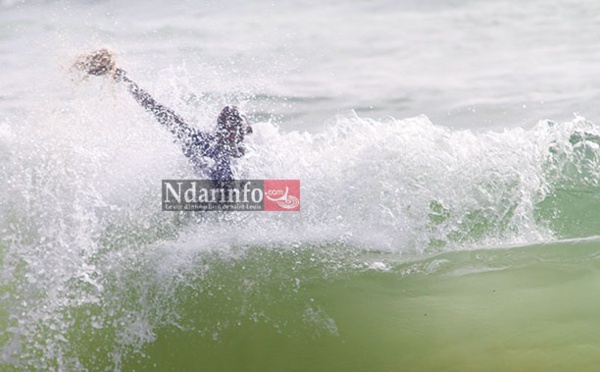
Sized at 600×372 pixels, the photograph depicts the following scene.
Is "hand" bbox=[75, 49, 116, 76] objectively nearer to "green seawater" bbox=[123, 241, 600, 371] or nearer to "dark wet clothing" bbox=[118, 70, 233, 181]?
"dark wet clothing" bbox=[118, 70, 233, 181]

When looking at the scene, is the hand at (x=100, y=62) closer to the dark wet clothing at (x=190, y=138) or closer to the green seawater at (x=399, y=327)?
the dark wet clothing at (x=190, y=138)

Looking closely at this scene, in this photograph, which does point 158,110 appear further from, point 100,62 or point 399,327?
Answer: point 399,327

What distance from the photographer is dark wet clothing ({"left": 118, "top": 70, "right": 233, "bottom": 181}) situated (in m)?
4.46

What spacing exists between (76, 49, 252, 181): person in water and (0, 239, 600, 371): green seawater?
0.65 m

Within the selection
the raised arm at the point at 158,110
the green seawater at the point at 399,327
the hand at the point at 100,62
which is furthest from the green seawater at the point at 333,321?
the hand at the point at 100,62

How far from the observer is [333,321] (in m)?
3.99

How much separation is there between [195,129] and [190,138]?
0.07 m

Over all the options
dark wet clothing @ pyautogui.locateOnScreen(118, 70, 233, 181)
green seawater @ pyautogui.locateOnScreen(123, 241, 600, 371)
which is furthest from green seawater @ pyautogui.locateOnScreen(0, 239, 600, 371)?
dark wet clothing @ pyautogui.locateOnScreen(118, 70, 233, 181)

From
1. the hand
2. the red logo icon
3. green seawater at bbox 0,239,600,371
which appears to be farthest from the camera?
the red logo icon

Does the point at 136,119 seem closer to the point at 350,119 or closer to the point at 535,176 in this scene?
the point at 350,119

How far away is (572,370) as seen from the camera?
13.0ft

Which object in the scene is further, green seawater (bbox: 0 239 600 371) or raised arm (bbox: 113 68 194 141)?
raised arm (bbox: 113 68 194 141)

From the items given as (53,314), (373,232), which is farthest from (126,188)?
(373,232)

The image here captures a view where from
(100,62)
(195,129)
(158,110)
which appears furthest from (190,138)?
(100,62)
